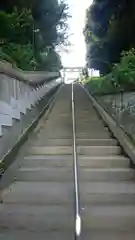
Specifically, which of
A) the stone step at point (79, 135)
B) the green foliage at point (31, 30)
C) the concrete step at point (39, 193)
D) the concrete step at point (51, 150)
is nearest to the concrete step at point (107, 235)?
the concrete step at point (39, 193)

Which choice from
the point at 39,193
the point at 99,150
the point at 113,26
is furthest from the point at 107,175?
the point at 113,26

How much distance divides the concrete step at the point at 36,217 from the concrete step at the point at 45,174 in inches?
42.7

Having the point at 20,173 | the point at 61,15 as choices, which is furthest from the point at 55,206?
the point at 61,15

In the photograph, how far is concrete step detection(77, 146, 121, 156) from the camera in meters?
7.53

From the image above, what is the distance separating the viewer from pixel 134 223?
4.50 meters

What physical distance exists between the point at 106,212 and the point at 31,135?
396 cm

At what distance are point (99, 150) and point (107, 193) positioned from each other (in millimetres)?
2290

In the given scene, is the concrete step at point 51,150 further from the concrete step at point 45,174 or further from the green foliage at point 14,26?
the green foliage at point 14,26

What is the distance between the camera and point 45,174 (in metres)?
6.31

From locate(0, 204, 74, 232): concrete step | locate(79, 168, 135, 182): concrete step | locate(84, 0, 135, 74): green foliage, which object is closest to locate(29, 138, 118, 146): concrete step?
locate(79, 168, 135, 182): concrete step

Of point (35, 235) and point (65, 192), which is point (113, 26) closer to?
point (65, 192)

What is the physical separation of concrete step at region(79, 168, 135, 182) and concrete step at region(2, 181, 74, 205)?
0.39 m

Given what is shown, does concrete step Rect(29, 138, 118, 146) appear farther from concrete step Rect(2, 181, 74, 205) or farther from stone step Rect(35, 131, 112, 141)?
concrete step Rect(2, 181, 74, 205)

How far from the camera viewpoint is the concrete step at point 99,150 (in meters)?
7.53
